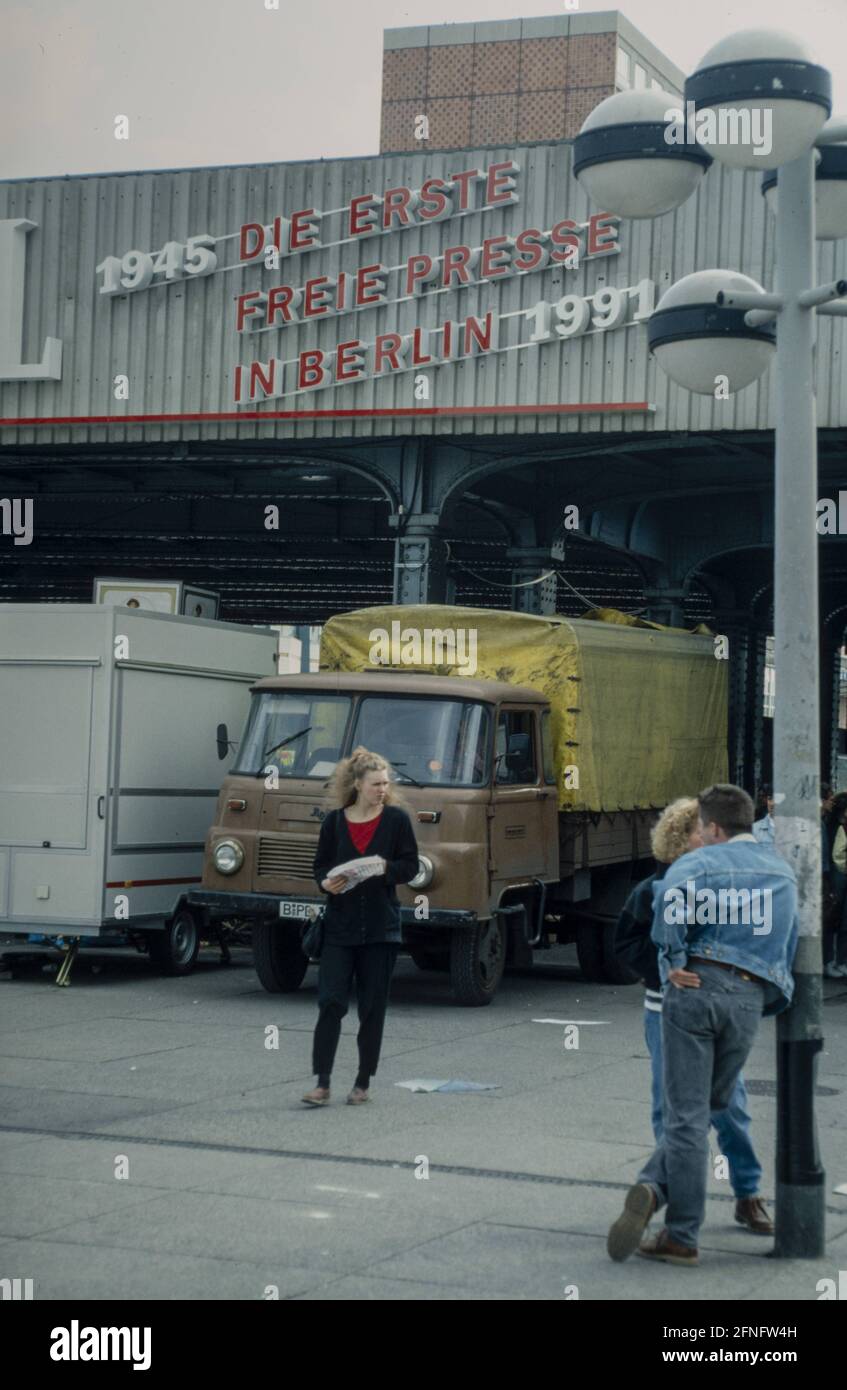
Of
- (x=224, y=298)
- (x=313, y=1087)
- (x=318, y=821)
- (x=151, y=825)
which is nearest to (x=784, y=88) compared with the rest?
(x=313, y=1087)

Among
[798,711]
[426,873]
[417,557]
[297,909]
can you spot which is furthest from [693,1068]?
[417,557]

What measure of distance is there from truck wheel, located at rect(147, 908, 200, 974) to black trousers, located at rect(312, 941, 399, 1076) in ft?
22.9

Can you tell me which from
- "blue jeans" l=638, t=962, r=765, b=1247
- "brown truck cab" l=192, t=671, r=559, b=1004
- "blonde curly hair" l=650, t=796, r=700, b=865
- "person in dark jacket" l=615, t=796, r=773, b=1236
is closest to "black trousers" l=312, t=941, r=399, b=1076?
"person in dark jacket" l=615, t=796, r=773, b=1236

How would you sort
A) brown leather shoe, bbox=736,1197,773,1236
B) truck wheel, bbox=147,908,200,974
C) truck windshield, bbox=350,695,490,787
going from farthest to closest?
1. truck wheel, bbox=147,908,200,974
2. truck windshield, bbox=350,695,490,787
3. brown leather shoe, bbox=736,1197,773,1236

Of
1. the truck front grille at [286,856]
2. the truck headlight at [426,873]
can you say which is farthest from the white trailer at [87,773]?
the truck headlight at [426,873]

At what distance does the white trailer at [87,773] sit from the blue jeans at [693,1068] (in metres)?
9.76

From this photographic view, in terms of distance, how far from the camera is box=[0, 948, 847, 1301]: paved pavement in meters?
6.72

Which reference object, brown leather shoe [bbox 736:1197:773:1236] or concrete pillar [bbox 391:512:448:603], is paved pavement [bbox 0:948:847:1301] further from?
concrete pillar [bbox 391:512:448:603]

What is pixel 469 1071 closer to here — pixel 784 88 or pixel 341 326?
pixel 784 88

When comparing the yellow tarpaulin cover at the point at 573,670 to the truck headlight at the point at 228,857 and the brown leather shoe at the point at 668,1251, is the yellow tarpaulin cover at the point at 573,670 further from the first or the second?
the brown leather shoe at the point at 668,1251

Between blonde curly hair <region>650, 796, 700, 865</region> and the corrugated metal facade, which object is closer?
blonde curly hair <region>650, 796, 700, 865</region>

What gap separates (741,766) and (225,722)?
12540mm

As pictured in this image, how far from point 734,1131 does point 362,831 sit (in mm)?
3646

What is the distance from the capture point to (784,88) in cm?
728
